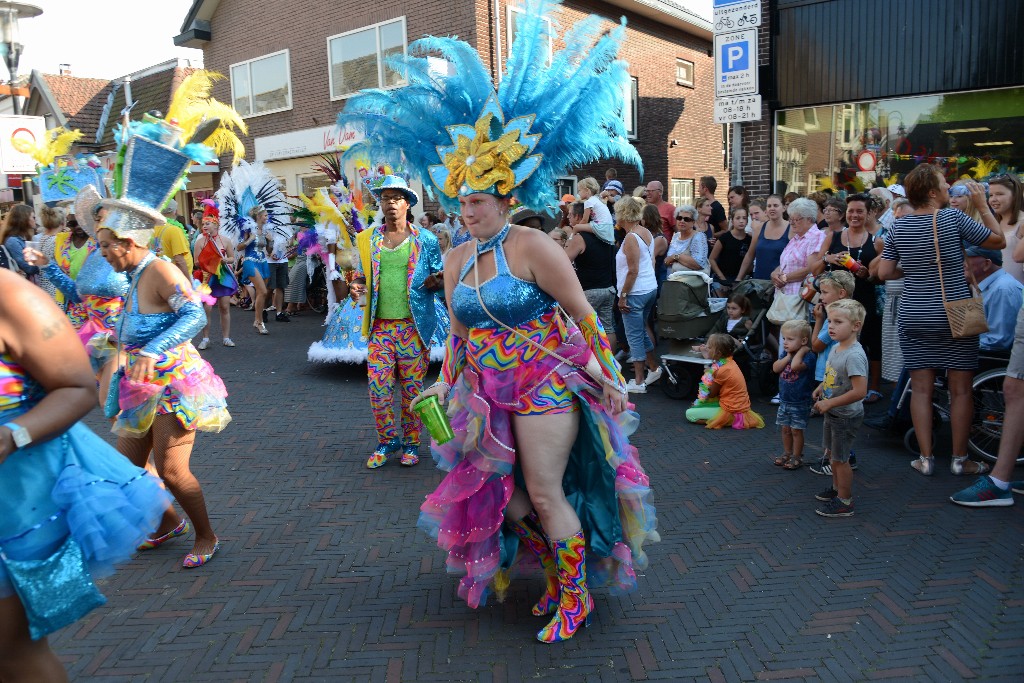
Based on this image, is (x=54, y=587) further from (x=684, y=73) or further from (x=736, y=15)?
(x=684, y=73)

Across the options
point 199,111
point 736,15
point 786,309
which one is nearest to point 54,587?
point 199,111

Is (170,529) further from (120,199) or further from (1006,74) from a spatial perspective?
(1006,74)

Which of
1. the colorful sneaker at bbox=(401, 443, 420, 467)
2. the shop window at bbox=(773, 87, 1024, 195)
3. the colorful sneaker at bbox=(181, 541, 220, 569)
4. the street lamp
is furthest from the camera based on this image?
the shop window at bbox=(773, 87, 1024, 195)

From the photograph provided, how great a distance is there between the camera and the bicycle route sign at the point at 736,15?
340 inches

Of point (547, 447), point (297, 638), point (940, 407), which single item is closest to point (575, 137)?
point (547, 447)

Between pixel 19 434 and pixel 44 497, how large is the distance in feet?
0.75

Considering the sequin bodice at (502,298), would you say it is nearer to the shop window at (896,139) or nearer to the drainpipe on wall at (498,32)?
the shop window at (896,139)

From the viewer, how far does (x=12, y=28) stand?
898 centimetres

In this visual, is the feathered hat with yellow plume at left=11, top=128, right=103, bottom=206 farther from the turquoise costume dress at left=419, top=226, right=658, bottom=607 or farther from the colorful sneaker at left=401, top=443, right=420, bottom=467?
the turquoise costume dress at left=419, top=226, right=658, bottom=607

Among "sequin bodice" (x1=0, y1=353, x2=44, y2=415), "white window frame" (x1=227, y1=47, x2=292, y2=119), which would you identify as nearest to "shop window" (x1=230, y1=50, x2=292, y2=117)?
"white window frame" (x1=227, y1=47, x2=292, y2=119)

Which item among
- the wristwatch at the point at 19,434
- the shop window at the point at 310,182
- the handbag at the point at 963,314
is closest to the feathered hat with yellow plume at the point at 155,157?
the wristwatch at the point at 19,434

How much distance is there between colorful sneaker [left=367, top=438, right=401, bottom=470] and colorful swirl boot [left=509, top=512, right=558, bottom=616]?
2454 mm

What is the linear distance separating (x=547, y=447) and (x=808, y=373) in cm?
281

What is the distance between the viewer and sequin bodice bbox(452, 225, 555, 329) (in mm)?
3246
